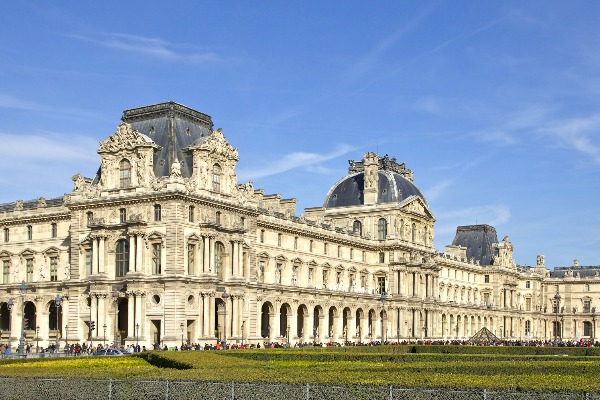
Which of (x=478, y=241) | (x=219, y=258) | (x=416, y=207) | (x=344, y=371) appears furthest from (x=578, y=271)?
(x=344, y=371)

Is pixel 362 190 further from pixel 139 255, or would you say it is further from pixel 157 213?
pixel 139 255

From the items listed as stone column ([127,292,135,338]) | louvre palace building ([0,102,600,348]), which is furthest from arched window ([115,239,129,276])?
stone column ([127,292,135,338])

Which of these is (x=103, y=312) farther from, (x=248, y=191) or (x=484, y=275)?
(x=484, y=275)

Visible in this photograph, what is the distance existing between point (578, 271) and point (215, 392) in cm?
16034

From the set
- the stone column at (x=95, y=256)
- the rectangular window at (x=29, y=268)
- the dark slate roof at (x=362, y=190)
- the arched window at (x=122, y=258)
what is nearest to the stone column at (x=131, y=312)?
the arched window at (x=122, y=258)

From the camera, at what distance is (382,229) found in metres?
112

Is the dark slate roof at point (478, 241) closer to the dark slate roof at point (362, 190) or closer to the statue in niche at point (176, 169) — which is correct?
the dark slate roof at point (362, 190)

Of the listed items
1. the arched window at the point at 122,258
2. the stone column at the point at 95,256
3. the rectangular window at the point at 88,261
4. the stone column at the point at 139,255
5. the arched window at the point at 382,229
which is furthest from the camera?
the arched window at the point at 382,229

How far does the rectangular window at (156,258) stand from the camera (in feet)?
235

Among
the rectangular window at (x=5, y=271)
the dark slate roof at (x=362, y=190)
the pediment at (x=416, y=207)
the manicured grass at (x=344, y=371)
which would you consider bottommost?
the manicured grass at (x=344, y=371)

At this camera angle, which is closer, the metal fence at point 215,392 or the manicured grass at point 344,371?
the metal fence at point 215,392

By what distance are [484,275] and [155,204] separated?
90.9 metres

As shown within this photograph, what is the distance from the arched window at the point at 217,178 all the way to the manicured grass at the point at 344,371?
27315 millimetres

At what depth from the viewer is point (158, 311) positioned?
70438mm
